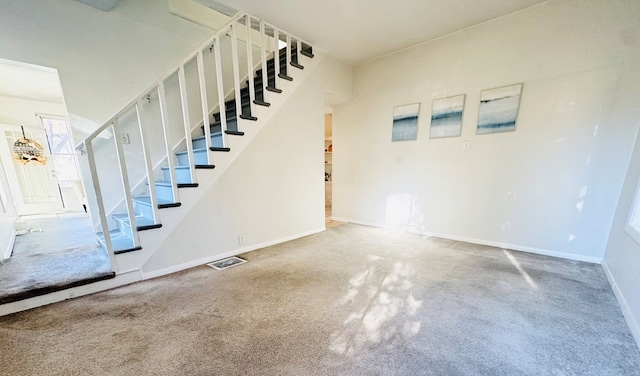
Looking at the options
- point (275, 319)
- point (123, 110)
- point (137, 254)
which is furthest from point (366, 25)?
point (137, 254)

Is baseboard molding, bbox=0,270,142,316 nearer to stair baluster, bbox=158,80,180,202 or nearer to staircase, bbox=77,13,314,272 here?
staircase, bbox=77,13,314,272

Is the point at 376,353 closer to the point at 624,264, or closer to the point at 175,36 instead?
the point at 624,264

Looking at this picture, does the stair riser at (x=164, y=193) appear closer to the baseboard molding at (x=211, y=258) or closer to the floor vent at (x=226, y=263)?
the baseboard molding at (x=211, y=258)

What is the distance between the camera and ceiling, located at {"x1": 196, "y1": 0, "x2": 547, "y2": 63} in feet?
7.59

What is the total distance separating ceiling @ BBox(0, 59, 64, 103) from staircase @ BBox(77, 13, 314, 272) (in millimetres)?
1197

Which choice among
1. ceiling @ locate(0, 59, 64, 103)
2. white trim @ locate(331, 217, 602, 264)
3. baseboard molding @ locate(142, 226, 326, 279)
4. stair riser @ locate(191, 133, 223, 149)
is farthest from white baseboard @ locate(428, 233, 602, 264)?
ceiling @ locate(0, 59, 64, 103)

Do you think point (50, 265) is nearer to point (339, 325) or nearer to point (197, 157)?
point (197, 157)

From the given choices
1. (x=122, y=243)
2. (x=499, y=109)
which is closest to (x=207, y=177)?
(x=122, y=243)

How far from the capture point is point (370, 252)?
108 inches

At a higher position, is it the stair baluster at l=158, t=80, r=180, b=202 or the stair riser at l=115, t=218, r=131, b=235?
the stair baluster at l=158, t=80, r=180, b=202

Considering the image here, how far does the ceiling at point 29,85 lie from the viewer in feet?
9.93

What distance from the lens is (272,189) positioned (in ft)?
9.78

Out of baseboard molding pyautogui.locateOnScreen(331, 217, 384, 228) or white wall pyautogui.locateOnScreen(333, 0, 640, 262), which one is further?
baseboard molding pyautogui.locateOnScreen(331, 217, 384, 228)

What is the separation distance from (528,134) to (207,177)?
360 cm
